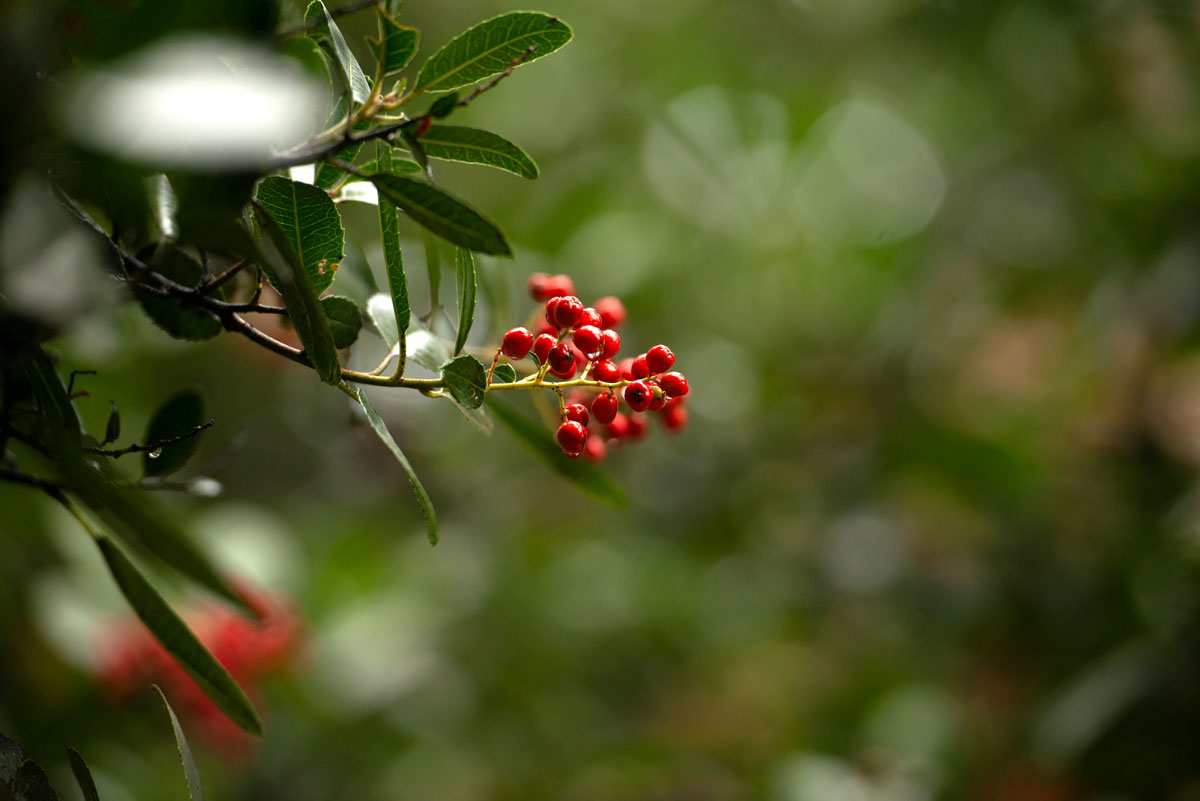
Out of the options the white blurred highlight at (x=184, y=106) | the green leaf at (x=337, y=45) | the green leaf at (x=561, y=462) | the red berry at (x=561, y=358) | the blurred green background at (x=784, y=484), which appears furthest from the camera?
the blurred green background at (x=784, y=484)

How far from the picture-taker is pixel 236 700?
1.72 ft

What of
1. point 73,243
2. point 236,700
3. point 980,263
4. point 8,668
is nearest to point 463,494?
point 8,668

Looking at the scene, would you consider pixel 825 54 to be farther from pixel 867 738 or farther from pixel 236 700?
pixel 236 700

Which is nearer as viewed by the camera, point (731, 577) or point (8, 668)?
point (8, 668)

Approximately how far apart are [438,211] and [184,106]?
13cm

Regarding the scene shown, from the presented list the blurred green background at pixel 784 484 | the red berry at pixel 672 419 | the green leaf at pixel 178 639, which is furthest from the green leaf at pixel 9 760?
the blurred green background at pixel 784 484

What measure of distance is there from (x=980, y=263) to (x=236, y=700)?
2.51 m

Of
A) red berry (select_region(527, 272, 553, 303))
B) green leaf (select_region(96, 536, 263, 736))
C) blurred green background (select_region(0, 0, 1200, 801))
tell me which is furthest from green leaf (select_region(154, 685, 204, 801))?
blurred green background (select_region(0, 0, 1200, 801))

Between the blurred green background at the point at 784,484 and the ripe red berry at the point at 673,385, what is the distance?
0.94 meters

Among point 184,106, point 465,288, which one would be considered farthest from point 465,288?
point 184,106

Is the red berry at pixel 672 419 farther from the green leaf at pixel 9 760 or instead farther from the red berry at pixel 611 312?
the green leaf at pixel 9 760

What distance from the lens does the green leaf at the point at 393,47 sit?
0.46 m

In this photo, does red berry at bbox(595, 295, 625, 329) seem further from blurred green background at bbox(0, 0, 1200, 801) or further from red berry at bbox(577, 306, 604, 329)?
blurred green background at bbox(0, 0, 1200, 801)

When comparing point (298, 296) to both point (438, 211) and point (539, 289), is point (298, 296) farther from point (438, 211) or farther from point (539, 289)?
point (539, 289)
